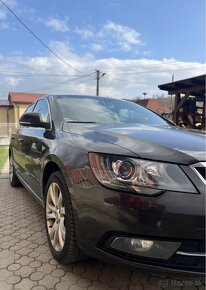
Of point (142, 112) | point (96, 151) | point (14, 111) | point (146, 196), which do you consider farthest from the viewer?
point (14, 111)

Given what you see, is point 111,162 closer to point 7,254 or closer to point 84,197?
point 84,197

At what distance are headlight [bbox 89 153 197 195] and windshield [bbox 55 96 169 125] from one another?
125cm

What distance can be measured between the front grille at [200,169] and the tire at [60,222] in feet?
3.12

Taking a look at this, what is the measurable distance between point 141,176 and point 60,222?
1016mm

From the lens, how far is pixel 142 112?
401cm

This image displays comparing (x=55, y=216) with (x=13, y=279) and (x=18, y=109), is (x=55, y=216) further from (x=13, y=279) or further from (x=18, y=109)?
(x=18, y=109)

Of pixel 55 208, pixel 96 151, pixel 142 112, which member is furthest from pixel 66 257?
pixel 142 112

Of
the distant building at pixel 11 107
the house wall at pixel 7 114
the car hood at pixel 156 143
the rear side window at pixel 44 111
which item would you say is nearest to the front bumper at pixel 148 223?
the car hood at pixel 156 143

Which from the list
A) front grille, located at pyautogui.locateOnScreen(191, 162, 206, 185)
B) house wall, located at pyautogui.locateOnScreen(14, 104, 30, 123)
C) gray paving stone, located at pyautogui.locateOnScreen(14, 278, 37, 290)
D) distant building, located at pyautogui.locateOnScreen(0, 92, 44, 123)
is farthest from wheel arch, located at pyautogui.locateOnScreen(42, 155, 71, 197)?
distant building, located at pyautogui.locateOnScreen(0, 92, 44, 123)

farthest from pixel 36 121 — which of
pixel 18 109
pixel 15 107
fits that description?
pixel 15 107

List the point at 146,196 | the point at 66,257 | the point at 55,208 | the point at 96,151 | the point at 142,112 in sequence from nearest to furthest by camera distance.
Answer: the point at 146,196
the point at 96,151
the point at 66,257
the point at 55,208
the point at 142,112

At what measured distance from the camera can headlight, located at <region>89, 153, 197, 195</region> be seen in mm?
1924

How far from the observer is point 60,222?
267 centimetres

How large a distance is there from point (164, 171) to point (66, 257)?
1093mm
